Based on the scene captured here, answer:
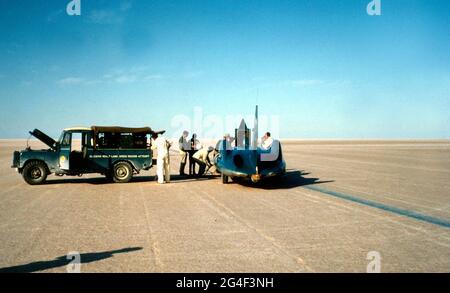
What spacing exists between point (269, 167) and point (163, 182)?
4557 mm

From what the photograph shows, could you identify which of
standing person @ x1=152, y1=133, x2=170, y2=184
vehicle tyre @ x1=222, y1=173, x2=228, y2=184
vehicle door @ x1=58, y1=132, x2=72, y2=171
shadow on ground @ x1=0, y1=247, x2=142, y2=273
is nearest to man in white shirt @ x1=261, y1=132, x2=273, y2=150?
vehicle tyre @ x1=222, y1=173, x2=228, y2=184

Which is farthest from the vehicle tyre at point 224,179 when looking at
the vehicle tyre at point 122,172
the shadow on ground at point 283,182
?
the vehicle tyre at point 122,172

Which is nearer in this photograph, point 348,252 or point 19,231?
point 348,252

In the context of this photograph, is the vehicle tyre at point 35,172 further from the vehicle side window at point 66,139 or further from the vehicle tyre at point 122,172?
the vehicle tyre at point 122,172

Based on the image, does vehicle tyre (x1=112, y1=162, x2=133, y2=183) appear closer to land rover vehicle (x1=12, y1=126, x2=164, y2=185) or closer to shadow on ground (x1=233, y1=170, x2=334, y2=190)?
land rover vehicle (x1=12, y1=126, x2=164, y2=185)

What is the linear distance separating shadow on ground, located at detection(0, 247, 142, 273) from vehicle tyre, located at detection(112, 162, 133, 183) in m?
9.42

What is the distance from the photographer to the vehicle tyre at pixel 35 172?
14.2 metres

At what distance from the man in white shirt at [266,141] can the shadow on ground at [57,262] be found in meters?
9.56

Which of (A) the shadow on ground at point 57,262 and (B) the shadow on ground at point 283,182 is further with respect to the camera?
(B) the shadow on ground at point 283,182

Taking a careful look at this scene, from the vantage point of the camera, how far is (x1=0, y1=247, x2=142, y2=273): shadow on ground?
516 cm
